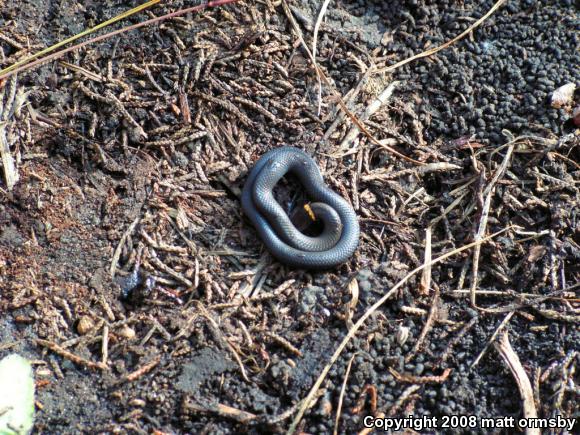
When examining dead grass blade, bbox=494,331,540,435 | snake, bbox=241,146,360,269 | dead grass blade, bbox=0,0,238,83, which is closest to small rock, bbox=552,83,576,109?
snake, bbox=241,146,360,269

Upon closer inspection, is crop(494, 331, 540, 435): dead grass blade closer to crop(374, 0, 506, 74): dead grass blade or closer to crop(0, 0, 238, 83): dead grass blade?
crop(374, 0, 506, 74): dead grass blade

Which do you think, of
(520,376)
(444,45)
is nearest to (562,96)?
(444,45)

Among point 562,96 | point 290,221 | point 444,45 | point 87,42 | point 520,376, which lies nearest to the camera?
point 520,376

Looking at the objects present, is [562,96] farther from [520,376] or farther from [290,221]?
[290,221]

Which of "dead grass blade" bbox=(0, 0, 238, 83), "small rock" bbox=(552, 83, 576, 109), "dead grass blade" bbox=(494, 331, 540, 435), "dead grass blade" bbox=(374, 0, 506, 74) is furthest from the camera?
"dead grass blade" bbox=(374, 0, 506, 74)

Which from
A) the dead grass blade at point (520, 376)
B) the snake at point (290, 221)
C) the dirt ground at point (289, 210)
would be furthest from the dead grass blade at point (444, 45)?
the dead grass blade at point (520, 376)

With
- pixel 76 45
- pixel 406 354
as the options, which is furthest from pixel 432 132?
pixel 76 45
